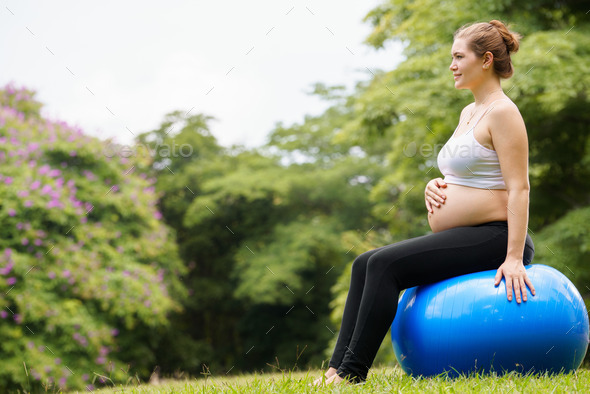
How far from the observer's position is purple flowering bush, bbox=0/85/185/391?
7152 millimetres

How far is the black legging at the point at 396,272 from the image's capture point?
7.84 ft

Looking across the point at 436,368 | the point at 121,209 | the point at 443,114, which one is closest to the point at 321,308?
the point at 121,209

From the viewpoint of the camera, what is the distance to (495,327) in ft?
7.88

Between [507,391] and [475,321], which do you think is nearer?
[507,391]

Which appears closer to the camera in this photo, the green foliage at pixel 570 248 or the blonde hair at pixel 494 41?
the blonde hair at pixel 494 41

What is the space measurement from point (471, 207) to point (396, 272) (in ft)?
1.47

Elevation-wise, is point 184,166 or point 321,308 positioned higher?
point 184,166

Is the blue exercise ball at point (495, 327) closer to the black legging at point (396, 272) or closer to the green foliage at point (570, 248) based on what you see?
the black legging at point (396, 272)

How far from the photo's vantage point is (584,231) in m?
5.57

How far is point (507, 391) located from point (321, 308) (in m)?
12.4

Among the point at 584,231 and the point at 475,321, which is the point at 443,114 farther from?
the point at 475,321

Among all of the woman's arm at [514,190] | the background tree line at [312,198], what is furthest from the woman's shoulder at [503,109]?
the background tree line at [312,198]

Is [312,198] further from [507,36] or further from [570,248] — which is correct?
[507,36]

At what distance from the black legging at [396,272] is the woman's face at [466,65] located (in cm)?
67
